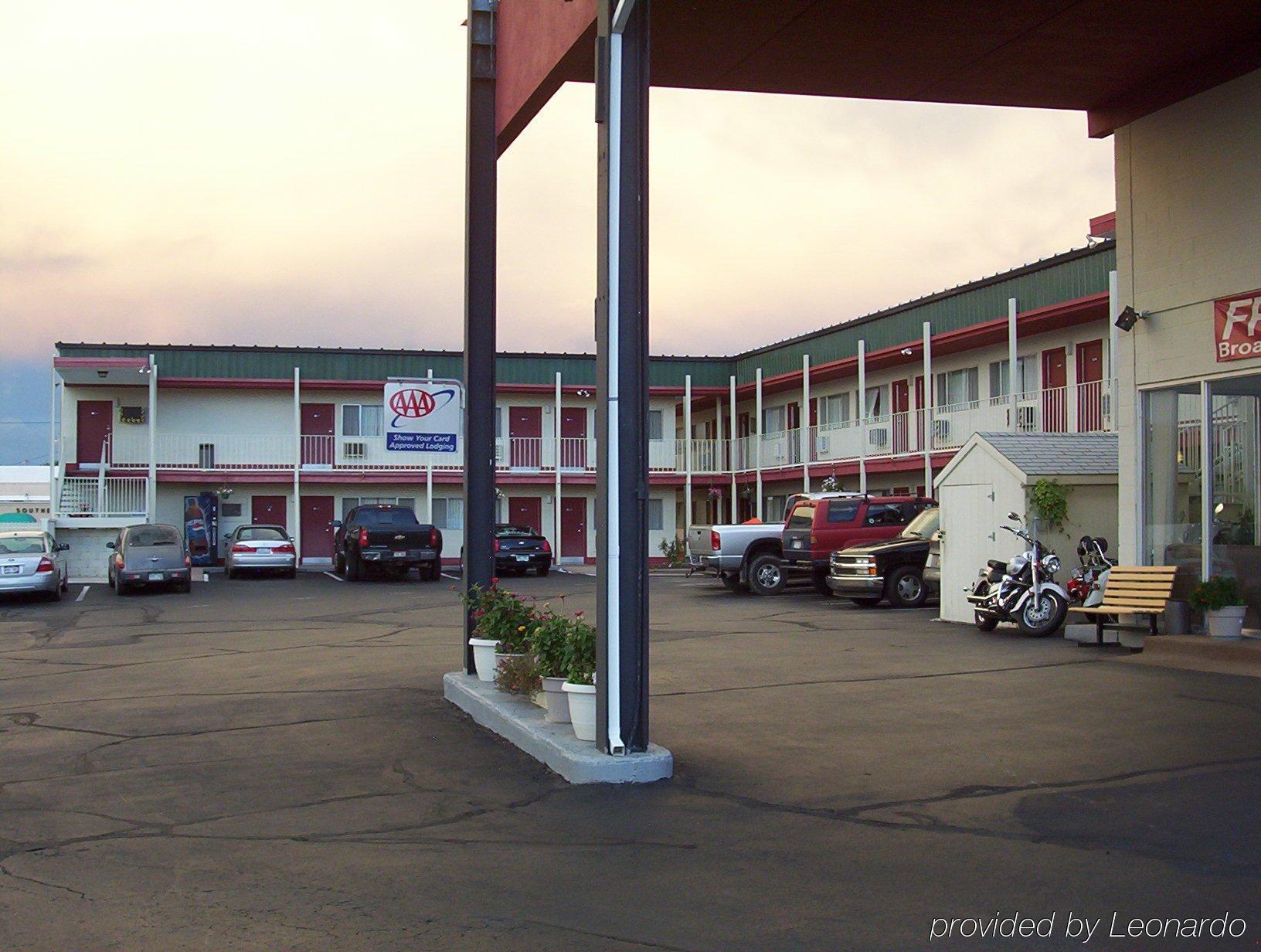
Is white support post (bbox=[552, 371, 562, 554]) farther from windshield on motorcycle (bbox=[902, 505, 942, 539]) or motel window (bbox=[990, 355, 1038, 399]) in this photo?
windshield on motorcycle (bbox=[902, 505, 942, 539])

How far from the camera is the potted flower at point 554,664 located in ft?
30.8

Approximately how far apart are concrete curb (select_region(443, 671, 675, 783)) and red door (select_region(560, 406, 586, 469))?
34.2 m

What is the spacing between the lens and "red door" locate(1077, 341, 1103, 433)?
1121 inches

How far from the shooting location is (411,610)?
2469 cm

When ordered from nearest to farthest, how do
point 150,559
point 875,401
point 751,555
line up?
point 751,555 < point 150,559 < point 875,401

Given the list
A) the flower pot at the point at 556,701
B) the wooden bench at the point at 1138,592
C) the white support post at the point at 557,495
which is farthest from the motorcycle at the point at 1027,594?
the white support post at the point at 557,495

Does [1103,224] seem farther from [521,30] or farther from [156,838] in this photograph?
[156,838]

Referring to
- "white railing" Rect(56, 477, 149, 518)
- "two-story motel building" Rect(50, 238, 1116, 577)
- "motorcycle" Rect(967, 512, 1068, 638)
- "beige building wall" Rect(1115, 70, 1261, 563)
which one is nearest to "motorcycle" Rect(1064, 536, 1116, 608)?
"motorcycle" Rect(967, 512, 1068, 638)

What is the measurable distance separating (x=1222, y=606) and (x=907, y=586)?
9139 mm

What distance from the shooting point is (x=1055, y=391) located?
29797 mm

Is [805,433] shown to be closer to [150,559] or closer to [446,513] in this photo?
[446,513]

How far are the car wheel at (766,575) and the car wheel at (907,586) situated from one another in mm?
4769

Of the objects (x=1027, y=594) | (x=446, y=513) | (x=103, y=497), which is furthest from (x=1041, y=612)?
(x=446, y=513)

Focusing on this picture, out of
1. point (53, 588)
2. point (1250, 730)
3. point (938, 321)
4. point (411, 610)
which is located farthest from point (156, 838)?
point (938, 321)
